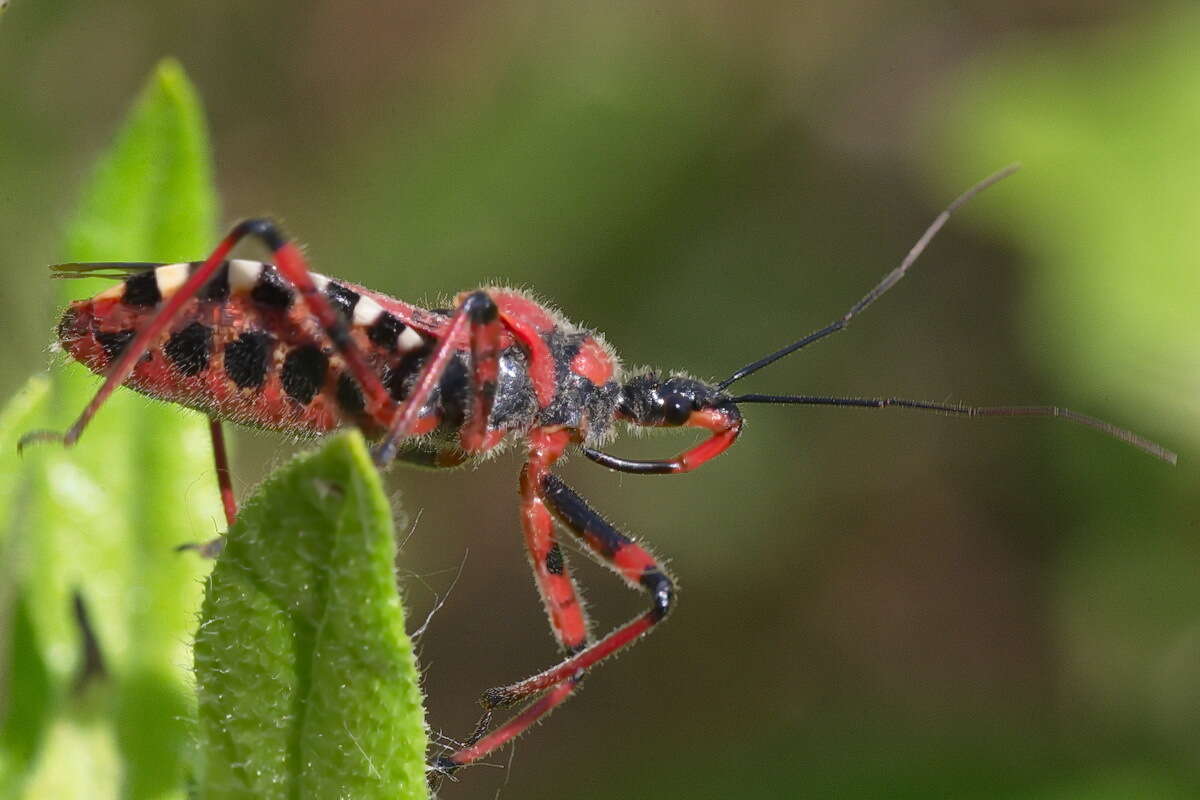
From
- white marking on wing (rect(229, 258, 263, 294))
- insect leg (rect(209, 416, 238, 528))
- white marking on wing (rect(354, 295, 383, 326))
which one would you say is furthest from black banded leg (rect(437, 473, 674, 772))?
white marking on wing (rect(229, 258, 263, 294))

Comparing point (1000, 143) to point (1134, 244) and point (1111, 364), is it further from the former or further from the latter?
point (1111, 364)

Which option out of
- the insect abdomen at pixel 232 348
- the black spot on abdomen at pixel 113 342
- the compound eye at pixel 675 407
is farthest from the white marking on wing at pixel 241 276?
the compound eye at pixel 675 407

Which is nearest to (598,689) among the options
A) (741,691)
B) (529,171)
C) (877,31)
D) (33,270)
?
(741,691)

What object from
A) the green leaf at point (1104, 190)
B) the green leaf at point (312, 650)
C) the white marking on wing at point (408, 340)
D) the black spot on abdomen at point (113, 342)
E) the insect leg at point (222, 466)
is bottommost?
the green leaf at point (312, 650)

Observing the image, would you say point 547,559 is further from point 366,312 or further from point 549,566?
point 366,312

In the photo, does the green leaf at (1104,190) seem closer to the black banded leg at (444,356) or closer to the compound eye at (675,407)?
the compound eye at (675,407)

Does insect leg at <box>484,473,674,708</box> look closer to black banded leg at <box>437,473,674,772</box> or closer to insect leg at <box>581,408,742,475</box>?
black banded leg at <box>437,473,674,772</box>

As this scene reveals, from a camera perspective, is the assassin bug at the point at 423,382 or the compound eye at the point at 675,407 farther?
the compound eye at the point at 675,407
